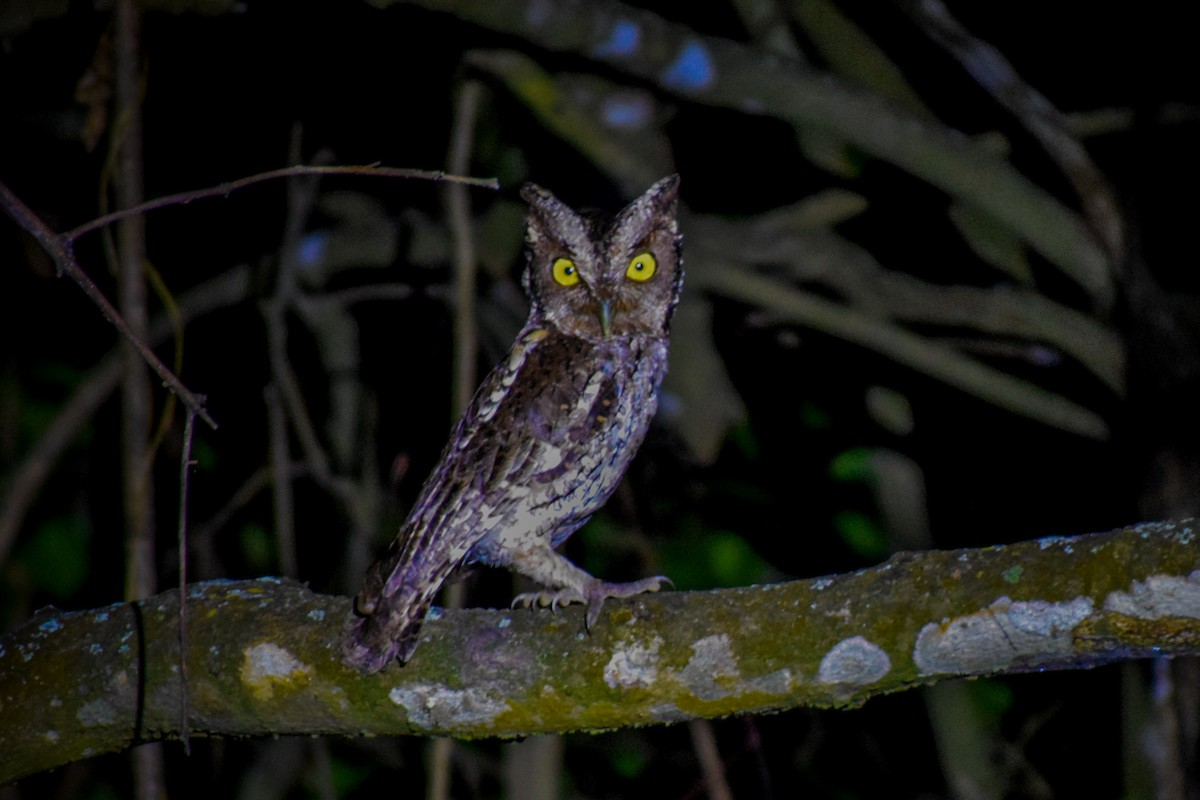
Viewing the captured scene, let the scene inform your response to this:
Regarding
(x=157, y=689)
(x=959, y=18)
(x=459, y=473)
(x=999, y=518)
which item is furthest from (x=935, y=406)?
(x=157, y=689)

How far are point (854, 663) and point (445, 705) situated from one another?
0.65 meters

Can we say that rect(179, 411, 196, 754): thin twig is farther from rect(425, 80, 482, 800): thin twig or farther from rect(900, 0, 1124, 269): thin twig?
rect(900, 0, 1124, 269): thin twig

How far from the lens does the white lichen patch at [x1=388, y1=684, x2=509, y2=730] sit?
74.7 inches

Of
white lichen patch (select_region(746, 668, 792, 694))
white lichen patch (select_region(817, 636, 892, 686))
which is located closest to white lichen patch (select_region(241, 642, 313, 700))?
white lichen patch (select_region(746, 668, 792, 694))

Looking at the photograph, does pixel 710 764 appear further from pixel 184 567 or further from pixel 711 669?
pixel 184 567

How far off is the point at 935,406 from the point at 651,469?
1.02 meters

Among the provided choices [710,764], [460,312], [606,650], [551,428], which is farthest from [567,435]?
[710,764]

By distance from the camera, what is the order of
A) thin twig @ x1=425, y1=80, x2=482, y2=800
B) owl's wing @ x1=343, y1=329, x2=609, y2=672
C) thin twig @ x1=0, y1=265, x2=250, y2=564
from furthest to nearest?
1. thin twig @ x1=0, y1=265, x2=250, y2=564
2. thin twig @ x1=425, y1=80, x2=482, y2=800
3. owl's wing @ x1=343, y1=329, x2=609, y2=672

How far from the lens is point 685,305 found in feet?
11.2

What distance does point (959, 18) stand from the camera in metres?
4.46

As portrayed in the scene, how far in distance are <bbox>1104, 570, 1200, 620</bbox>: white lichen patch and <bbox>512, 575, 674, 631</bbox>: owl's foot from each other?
0.75 m

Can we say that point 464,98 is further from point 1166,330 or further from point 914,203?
point 1166,330

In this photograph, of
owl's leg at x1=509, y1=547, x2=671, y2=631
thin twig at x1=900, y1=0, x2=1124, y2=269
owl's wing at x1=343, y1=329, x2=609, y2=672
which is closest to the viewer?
owl's leg at x1=509, y1=547, x2=671, y2=631

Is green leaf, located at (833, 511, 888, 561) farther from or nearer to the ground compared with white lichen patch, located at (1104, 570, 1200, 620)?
farther from the ground
